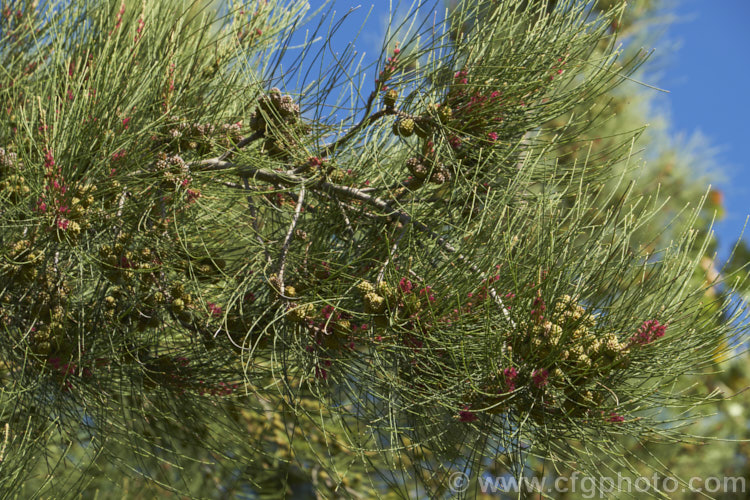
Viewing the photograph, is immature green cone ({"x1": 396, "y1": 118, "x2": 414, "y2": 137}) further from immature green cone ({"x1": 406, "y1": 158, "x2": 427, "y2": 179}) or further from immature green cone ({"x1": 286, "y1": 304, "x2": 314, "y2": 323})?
immature green cone ({"x1": 286, "y1": 304, "x2": 314, "y2": 323})

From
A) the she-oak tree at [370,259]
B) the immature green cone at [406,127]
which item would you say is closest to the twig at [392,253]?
the she-oak tree at [370,259]

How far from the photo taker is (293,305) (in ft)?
2.66

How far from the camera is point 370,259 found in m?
0.77

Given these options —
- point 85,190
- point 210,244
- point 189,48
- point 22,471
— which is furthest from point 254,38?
point 22,471

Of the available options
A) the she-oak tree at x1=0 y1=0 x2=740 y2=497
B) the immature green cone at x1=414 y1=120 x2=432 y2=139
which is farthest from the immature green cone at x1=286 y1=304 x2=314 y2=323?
the immature green cone at x1=414 y1=120 x2=432 y2=139

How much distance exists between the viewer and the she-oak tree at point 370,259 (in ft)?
2.30

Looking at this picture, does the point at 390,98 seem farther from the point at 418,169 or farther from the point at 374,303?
the point at 374,303

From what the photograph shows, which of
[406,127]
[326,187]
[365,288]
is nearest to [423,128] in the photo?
[406,127]

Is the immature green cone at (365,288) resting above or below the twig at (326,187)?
below

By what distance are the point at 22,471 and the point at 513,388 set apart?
63cm

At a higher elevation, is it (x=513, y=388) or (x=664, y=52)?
(x=664, y=52)

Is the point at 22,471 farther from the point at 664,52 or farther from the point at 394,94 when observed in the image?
the point at 664,52

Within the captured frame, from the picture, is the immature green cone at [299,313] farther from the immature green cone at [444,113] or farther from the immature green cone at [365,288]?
the immature green cone at [444,113]

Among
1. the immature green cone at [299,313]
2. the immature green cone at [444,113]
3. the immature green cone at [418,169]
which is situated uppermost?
the immature green cone at [444,113]
